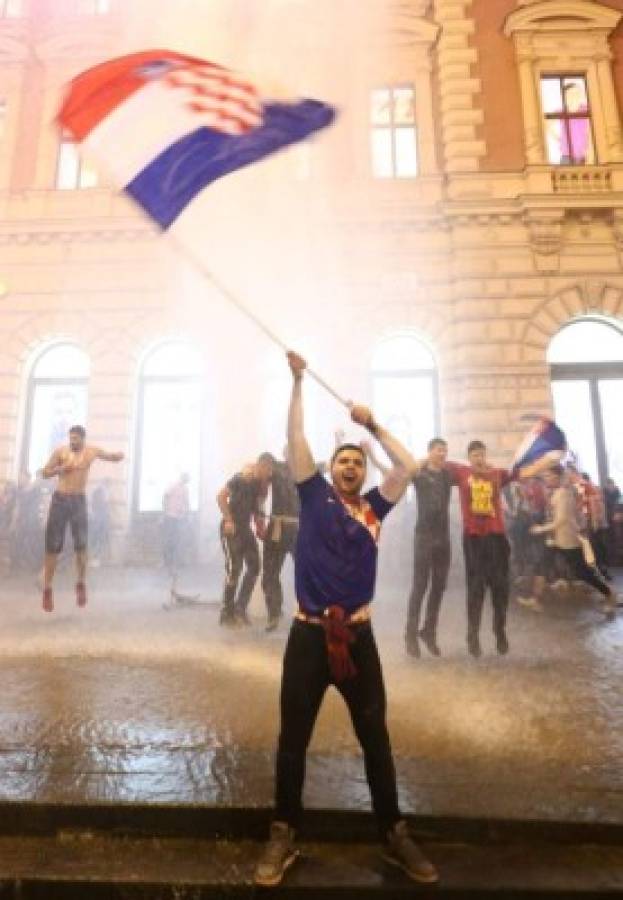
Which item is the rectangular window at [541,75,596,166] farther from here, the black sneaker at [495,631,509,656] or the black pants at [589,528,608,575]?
the black sneaker at [495,631,509,656]

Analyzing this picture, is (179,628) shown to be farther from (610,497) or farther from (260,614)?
(610,497)

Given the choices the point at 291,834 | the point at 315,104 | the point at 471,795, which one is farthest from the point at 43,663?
the point at 315,104

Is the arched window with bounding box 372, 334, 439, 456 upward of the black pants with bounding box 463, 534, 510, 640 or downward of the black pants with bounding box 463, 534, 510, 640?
upward

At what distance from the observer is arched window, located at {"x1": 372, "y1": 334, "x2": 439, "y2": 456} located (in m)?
11.7

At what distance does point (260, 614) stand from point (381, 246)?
792cm

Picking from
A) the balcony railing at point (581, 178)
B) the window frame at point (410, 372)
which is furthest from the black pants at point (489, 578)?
the balcony railing at point (581, 178)

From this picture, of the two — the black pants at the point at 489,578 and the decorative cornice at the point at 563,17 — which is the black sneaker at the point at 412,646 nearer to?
the black pants at the point at 489,578

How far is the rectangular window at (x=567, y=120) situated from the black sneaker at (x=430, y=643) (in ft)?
34.0

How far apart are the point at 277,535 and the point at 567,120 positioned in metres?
11.0

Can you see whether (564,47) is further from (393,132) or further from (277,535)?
(277,535)

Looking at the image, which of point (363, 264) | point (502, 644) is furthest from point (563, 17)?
point (502, 644)

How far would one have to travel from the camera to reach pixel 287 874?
2.45 m

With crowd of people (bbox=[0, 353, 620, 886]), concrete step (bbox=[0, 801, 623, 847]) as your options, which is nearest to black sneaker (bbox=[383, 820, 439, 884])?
crowd of people (bbox=[0, 353, 620, 886])

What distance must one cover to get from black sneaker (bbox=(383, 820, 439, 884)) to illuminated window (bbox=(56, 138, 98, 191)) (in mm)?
13447
